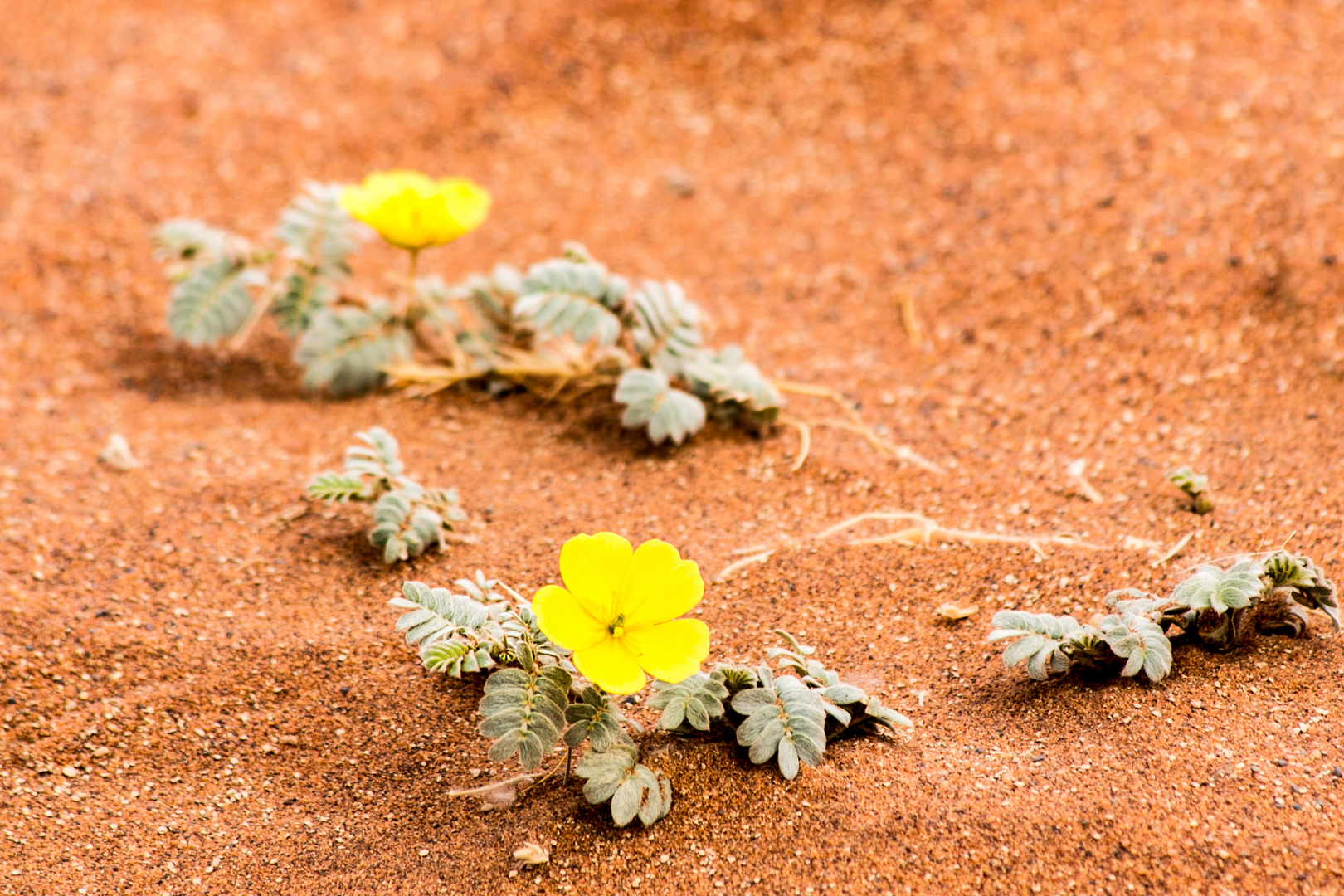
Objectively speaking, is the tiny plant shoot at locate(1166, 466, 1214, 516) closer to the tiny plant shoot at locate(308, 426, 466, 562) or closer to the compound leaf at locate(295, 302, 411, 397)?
the tiny plant shoot at locate(308, 426, 466, 562)

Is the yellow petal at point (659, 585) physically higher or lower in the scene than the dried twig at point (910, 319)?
lower

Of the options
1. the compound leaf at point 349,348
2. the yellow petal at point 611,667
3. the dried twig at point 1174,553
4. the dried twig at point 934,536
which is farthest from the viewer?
the compound leaf at point 349,348

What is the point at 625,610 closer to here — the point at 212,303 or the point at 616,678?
the point at 616,678

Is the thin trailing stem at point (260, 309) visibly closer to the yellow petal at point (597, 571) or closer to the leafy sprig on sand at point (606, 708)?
the leafy sprig on sand at point (606, 708)

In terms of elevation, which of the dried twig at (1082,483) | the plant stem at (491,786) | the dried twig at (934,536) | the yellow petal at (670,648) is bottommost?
the plant stem at (491,786)

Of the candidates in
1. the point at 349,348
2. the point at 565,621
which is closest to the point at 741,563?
the point at 565,621

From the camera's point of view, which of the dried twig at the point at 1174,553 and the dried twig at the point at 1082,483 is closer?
the dried twig at the point at 1174,553

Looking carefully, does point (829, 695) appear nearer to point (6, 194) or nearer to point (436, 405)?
point (436, 405)

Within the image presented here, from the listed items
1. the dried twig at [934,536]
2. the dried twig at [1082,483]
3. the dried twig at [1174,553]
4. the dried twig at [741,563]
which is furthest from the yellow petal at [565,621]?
the dried twig at [1082,483]

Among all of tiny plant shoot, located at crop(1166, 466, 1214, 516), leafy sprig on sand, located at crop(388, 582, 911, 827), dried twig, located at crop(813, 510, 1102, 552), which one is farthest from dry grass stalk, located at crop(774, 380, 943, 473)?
leafy sprig on sand, located at crop(388, 582, 911, 827)
